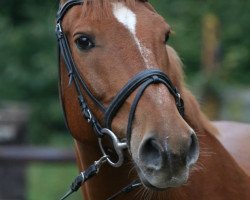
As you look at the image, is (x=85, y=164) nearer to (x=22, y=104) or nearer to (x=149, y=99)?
(x=149, y=99)

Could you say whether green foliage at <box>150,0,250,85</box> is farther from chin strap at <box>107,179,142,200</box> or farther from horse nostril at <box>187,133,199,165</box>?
horse nostril at <box>187,133,199,165</box>

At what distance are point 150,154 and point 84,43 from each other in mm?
735

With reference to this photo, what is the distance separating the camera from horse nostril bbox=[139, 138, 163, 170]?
11.4ft

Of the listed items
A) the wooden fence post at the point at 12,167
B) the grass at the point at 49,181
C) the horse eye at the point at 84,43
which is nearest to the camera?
the horse eye at the point at 84,43

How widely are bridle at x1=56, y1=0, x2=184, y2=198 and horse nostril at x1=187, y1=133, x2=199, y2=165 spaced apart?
11.8 inches

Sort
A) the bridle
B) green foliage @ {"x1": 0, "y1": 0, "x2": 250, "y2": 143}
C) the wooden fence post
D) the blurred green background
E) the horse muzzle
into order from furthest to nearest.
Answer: green foliage @ {"x1": 0, "y1": 0, "x2": 250, "y2": 143}
the blurred green background
the wooden fence post
the bridle
the horse muzzle

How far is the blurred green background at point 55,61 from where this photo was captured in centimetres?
1062

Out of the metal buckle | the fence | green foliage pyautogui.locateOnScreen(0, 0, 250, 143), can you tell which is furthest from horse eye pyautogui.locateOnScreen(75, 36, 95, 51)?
green foliage pyautogui.locateOnScreen(0, 0, 250, 143)

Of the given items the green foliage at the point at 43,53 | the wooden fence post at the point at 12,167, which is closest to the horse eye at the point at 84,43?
the wooden fence post at the point at 12,167

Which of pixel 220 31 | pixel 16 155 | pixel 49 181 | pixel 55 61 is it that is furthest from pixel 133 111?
pixel 55 61

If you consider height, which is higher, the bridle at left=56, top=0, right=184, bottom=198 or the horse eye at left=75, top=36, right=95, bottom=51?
the horse eye at left=75, top=36, right=95, bottom=51

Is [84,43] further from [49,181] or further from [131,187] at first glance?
[49,181]

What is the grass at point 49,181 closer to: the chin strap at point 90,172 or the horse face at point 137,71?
the chin strap at point 90,172

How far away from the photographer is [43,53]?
12.6 m
